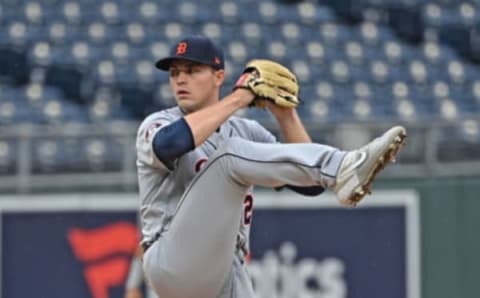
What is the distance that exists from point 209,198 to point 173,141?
21cm

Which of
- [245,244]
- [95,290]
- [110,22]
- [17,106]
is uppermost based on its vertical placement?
[110,22]

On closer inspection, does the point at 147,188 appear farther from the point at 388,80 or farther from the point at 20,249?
the point at 388,80

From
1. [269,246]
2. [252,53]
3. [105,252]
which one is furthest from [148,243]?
[252,53]

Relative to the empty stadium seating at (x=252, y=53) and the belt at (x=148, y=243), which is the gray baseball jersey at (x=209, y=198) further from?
the empty stadium seating at (x=252, y=53)

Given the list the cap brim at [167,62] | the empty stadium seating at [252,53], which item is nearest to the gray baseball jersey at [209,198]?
the cap brim at [167,62]

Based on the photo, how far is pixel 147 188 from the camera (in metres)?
4.18

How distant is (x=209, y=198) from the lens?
3996mm

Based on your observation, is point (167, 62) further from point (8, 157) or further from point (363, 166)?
point (8, 157)

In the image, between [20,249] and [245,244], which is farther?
[20,249]

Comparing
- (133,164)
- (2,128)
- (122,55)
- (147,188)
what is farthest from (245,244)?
(122,55)

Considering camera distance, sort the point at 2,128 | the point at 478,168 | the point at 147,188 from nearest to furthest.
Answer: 1. the point at 147,188
2. the point at 478,168
3. the point at 2,128

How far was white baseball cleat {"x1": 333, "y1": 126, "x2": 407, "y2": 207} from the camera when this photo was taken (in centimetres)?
383

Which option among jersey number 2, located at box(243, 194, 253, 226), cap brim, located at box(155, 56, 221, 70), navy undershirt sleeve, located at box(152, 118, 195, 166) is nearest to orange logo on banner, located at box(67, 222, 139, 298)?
jersey number 2, located at box(243, 194, 253, 226)

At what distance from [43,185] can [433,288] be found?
2073mm
